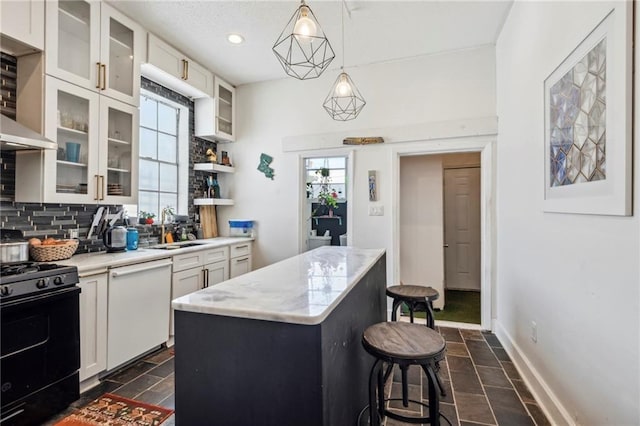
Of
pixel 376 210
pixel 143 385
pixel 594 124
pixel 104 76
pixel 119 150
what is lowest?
pixel 143 385

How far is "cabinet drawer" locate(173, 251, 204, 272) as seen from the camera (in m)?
2.97

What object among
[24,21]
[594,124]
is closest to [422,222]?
[594,124]

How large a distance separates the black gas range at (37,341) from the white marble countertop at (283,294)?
117 cm

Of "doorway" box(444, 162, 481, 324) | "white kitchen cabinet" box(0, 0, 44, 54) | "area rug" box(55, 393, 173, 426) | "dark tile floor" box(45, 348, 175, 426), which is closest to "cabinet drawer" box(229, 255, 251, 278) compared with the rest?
"dark tile floor" box(45, 348, 175, 426)

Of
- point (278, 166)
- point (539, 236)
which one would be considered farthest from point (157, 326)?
point (539, 236)

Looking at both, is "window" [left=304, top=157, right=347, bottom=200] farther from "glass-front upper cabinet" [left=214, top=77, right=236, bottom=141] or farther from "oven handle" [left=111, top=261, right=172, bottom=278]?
"oven handle" [left=111, top=261, right=172, bottom=278]

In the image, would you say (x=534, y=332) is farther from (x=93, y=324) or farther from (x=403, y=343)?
(x=93, y=324)

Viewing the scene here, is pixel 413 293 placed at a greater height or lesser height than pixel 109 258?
lesser

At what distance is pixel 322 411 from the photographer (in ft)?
3.70

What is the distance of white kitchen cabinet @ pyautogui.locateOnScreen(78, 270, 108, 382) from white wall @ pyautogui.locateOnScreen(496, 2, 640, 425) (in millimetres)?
2938

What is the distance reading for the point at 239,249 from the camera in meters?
4.02

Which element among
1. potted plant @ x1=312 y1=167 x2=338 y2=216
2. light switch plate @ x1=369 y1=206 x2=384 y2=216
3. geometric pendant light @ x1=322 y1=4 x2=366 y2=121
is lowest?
light switch plate @ x1=369 y1=206 x2=384 y2=216

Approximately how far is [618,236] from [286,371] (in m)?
1.44

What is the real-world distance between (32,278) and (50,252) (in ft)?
1.47
